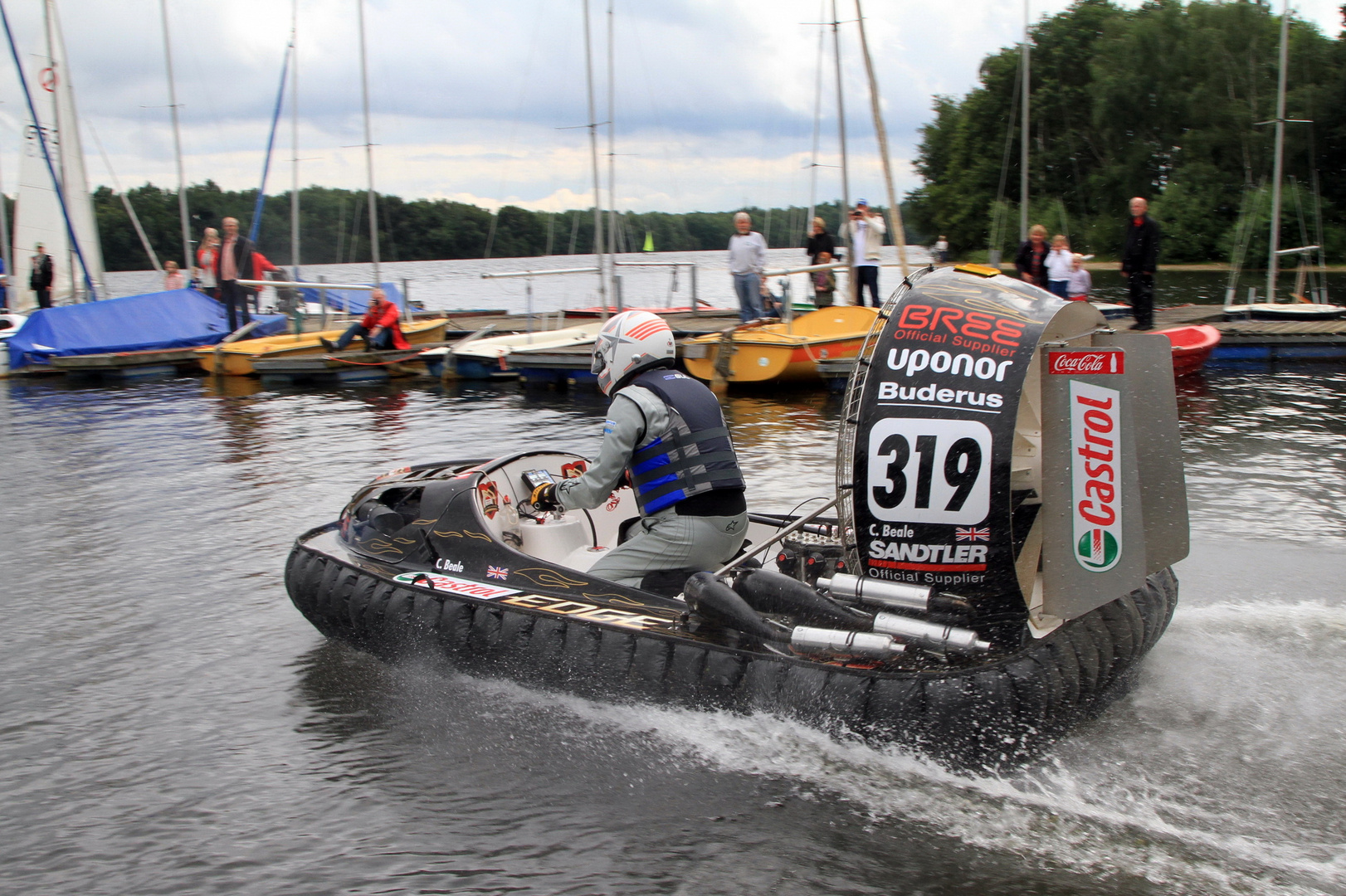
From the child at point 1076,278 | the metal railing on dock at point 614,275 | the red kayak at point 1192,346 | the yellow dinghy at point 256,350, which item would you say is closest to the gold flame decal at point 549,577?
the red kayak at point 1192,346

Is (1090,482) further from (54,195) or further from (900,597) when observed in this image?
(54,195)

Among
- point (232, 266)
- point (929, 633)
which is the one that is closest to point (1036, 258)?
point (929, 633)

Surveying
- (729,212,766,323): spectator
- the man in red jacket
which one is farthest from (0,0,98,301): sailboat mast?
(729,212,766,323): spectator

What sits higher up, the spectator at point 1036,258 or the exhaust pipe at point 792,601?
the spectator at point 1036,258

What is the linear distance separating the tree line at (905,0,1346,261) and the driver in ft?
102

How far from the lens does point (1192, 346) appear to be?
1251cm

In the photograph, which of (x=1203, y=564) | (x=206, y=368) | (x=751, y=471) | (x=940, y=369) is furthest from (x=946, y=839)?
(x=206, y=368)

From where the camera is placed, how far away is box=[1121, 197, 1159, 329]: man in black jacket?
12.1 metres

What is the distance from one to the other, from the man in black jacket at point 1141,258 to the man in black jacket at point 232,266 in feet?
40.7

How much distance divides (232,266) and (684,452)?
14.6 m

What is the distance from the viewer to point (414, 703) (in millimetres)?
4238

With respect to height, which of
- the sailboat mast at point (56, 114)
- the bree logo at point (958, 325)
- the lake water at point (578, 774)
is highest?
the sailboat mast at point (56, 114)

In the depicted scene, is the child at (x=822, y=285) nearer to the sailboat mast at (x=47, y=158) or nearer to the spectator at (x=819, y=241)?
the spectator at (x=819, y=241)

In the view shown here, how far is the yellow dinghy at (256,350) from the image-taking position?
15.4 meters
